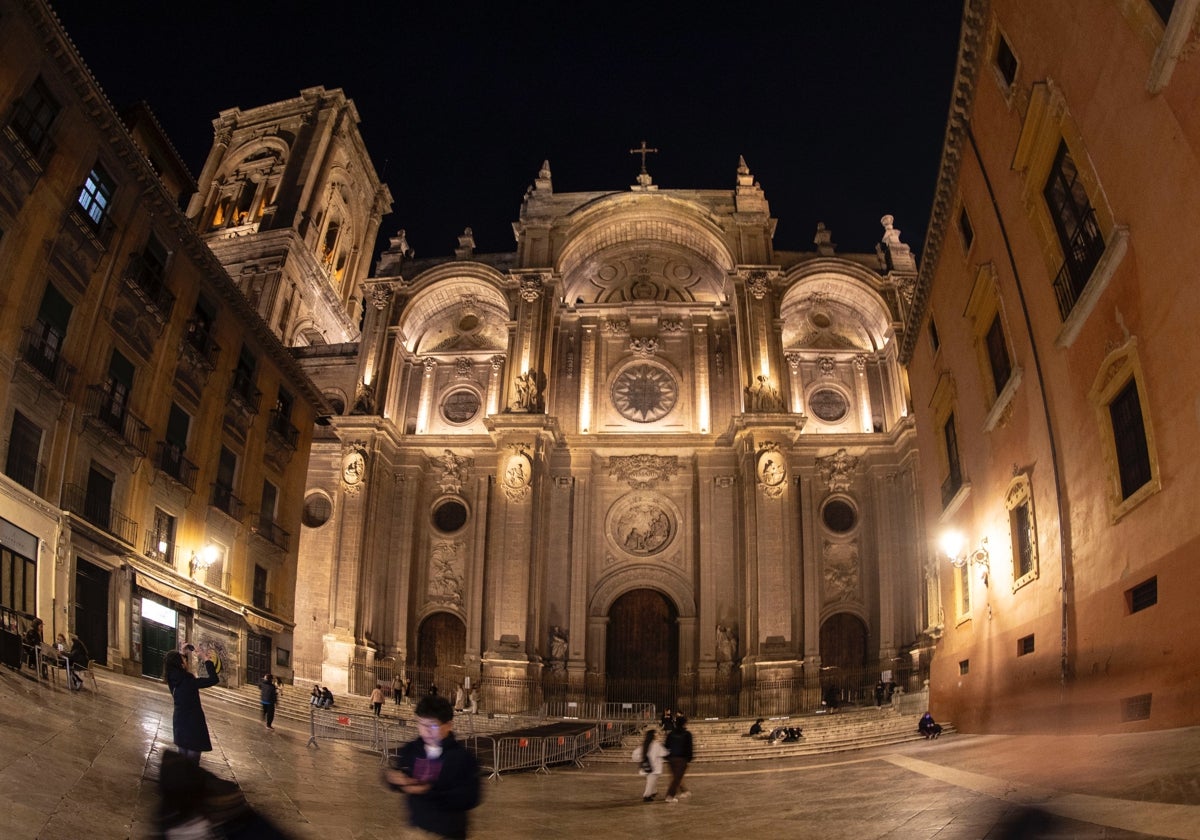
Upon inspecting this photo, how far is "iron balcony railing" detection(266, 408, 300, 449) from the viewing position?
27.7m

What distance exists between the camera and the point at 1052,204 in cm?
1334

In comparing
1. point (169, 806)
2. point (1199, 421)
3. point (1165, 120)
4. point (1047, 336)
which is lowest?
point (169, 806)

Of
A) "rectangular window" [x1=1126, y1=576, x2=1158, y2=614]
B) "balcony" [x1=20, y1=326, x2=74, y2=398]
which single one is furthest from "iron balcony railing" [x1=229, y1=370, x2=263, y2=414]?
"rectangular window" [x1=1126, y1=576, x2=1158, y2=614]

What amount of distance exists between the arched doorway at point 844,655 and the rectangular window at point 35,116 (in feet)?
86.3

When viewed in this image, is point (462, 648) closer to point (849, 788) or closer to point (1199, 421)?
point (849, 788)

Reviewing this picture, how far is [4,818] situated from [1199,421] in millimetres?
11341

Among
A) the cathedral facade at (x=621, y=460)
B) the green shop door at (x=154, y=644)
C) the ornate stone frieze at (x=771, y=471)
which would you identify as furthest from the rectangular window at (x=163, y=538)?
the ornate stone frieze at (x=771, y=471)

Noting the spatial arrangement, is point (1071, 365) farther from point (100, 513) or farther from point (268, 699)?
point (100, 513)

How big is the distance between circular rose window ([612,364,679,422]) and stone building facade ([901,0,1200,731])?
17.5 metres

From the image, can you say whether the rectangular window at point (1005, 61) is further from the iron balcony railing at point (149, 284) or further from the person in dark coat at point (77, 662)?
the iron balcony railing at point (149, 284)

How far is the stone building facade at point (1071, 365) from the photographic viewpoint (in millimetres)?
9492

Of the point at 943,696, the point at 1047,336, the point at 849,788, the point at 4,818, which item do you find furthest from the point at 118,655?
the point at 1047,336

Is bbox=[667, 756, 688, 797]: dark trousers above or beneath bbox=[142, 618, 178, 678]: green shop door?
beneath

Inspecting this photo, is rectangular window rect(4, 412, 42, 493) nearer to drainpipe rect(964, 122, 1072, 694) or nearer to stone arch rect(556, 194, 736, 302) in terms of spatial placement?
drainpipe rect(964, 122, 1072, 694)
